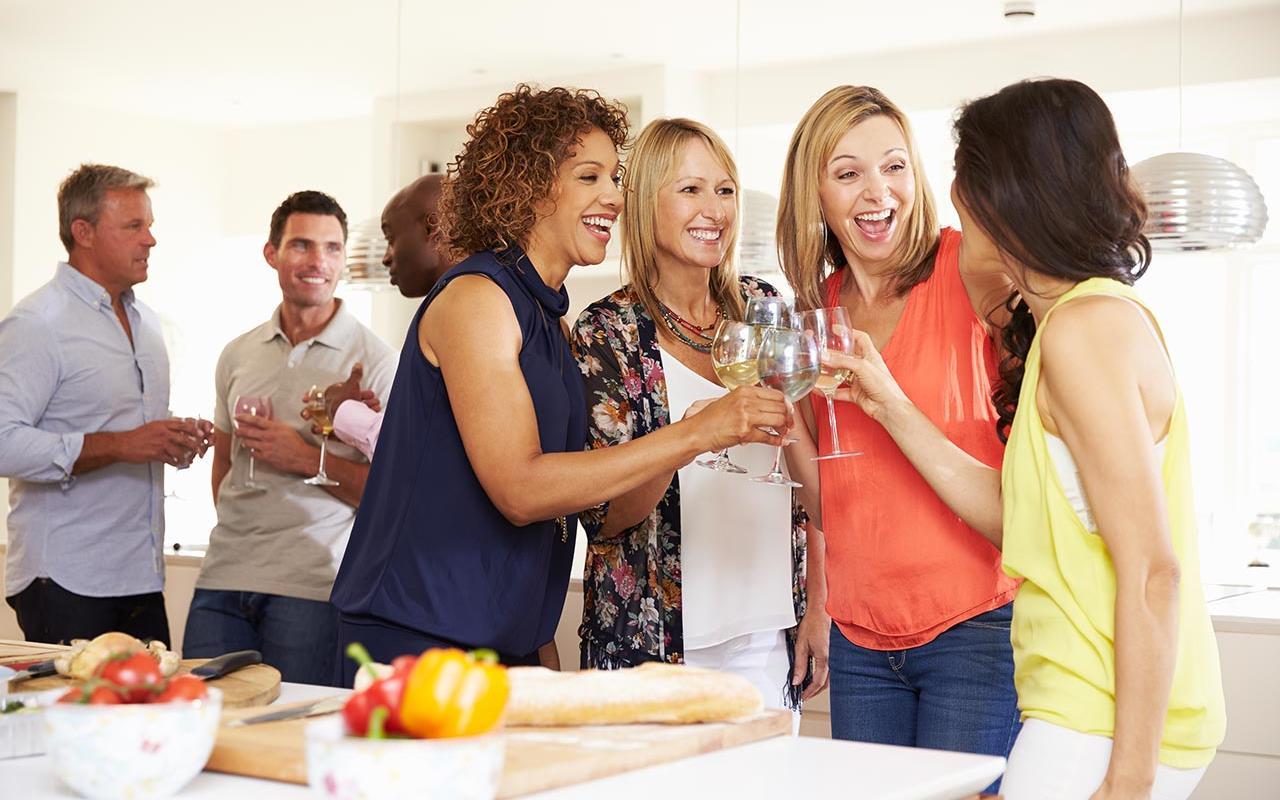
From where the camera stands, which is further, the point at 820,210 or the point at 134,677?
the point at 820,210

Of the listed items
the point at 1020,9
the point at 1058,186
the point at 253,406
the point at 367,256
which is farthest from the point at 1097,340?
the point at 1020,9

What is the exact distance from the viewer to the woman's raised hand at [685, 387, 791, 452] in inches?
71.1

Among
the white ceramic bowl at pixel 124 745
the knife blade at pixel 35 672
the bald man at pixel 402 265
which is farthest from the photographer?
the bald man at pixel 402 265

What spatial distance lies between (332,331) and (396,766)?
2331 millimetres

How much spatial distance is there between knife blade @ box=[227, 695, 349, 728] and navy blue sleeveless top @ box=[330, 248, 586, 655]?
15.6 inches

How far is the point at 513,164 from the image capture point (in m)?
2.01

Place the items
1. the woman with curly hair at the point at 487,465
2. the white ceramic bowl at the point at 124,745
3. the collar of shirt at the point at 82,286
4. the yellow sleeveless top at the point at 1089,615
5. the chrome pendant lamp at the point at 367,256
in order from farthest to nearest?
the chrome pendant lamp at the point at 367,256 → the collar of shirt at the point at 82,286 → the woman with curly hair at the point at 487,465 → the yellow sleeveless top at the point at 1089,615 → the white ceramic bowl at the point at 124,745

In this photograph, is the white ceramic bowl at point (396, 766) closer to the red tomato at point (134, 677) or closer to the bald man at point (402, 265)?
the red tomato at point (134, 677)

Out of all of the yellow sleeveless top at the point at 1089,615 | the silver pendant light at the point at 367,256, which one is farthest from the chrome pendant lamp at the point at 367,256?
the yellow sleeveless top at the point at 1089,615

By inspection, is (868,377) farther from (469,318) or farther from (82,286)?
(82,286)

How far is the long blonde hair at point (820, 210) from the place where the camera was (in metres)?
2.09

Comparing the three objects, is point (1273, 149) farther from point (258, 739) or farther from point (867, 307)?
point (258, 739)

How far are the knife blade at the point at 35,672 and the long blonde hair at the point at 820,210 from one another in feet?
3.83

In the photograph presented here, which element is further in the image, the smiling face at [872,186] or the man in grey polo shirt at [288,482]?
the man in grey polo shirt at [288,482]
